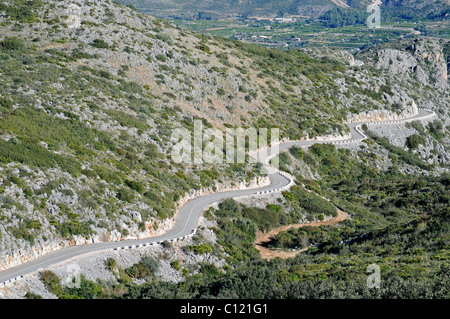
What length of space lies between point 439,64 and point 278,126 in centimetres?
9258

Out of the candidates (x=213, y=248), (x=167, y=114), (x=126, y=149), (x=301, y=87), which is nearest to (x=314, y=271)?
(x=213, y=248)

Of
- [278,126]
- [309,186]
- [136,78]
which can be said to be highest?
[136,78]

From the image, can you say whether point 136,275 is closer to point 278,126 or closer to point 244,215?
point 244,215

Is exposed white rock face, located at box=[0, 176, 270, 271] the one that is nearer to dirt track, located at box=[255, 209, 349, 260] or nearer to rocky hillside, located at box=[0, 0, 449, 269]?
rocky hillside, located at box=[0, 0, 449, 269]

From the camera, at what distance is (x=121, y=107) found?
2266 inches

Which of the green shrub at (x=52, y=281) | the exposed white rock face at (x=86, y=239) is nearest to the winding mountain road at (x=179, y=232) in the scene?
the exposed white rock face at (x=86, y=239)

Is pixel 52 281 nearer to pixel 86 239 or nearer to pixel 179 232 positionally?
pixel 86 239

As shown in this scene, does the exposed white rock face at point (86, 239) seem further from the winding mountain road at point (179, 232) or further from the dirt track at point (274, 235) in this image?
the dirt track at point (274, 235)

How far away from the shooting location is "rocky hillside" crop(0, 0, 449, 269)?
35816 millimetres

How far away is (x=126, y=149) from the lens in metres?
49.3

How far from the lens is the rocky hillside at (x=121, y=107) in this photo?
35816 mm

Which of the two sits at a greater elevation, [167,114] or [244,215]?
[167,114]

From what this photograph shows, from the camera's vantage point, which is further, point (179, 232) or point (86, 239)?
point (179, 232)

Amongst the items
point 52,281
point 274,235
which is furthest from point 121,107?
point 52,281
